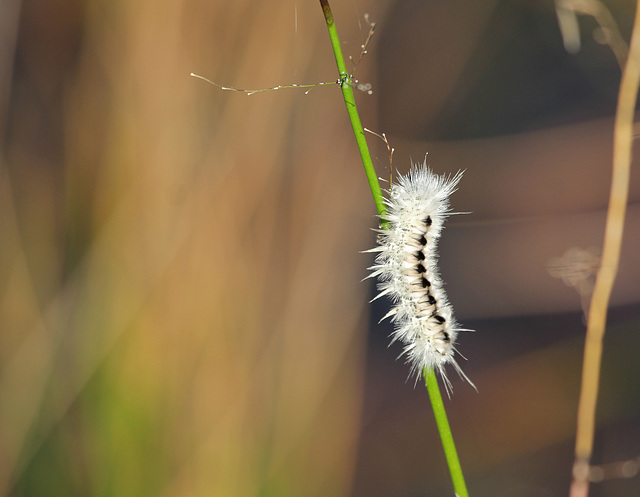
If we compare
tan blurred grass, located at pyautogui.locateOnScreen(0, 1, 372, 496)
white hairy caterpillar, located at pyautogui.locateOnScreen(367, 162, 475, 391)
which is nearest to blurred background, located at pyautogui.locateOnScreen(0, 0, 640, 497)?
tan blurred grass, located at pyautogui.locateOnScreen(0, 1, 372, 496)

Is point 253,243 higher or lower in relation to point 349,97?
→ higher

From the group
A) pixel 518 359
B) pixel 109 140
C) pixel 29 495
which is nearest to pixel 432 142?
pixel 518 359

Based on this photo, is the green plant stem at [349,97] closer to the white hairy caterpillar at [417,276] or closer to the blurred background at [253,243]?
the white hairy caterpillar at [417,276]

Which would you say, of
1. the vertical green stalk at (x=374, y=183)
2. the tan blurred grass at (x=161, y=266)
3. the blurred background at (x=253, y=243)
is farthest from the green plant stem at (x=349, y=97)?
the tan blurred grass at (x=161, y=266)

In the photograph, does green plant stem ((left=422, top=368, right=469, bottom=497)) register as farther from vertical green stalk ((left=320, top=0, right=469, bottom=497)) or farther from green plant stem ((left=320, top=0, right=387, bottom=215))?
green plant stem ((left=320, top=0, right=387, bottom=215))

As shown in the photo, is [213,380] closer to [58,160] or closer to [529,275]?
[58,160]

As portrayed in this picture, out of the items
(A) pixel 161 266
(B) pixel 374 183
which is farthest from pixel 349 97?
(A) pixel 161 266

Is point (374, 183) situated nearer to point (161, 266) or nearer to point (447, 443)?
point (447, 443)
